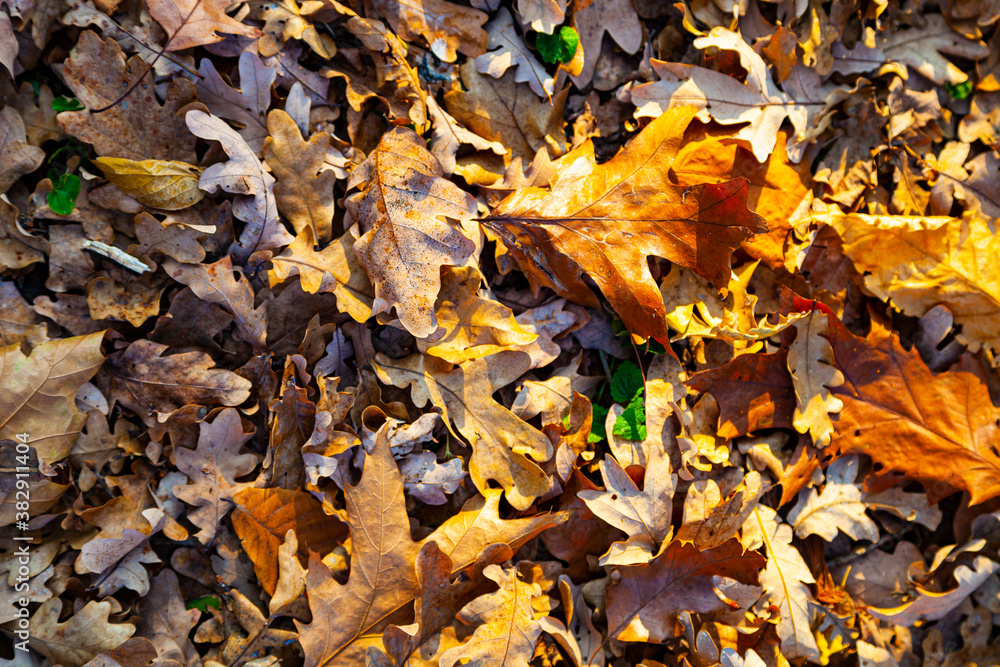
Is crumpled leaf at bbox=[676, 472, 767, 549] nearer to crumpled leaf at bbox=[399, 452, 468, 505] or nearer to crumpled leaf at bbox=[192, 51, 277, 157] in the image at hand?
crumpled leaf at bbox=[399, 452, 468, 505]

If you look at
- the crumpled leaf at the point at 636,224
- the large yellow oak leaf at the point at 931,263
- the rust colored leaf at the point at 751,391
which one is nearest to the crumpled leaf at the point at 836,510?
the rust colored leaf at the point at 751,391

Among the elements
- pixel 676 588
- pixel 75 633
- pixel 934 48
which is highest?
pixel 934 48

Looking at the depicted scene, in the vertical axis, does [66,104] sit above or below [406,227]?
above

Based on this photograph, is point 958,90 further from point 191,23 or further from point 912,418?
point 191,23

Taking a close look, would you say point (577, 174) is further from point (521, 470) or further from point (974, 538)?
point (974, 538)

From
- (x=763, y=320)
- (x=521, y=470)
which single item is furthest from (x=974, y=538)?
(x=521, y=470)

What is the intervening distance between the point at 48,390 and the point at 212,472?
2.02 feet

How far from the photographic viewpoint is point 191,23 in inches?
77.4

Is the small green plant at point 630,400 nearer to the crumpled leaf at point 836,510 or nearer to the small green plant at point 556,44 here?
the crumpled leaf at point 836,510

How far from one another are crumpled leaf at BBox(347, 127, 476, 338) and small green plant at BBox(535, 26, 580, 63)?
72 centimetres

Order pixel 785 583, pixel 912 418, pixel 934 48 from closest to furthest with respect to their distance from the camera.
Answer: pixel 785 583, pixel 912 418, pixel 934 48

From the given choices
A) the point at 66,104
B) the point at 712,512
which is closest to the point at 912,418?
the point at 712,512

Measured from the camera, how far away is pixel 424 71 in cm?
218

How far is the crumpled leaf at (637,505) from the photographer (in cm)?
200
